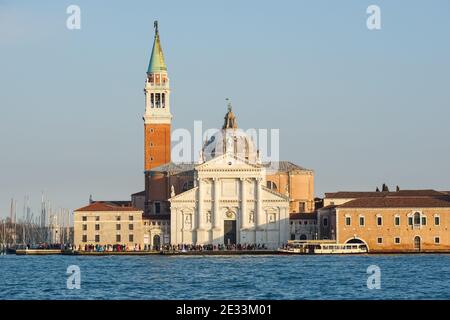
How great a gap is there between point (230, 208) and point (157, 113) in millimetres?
13823

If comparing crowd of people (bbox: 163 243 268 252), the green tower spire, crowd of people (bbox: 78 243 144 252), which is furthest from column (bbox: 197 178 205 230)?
the green tower spire

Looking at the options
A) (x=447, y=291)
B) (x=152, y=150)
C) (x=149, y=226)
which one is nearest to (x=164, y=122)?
(x=152, y=150)

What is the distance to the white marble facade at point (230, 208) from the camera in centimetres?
8775

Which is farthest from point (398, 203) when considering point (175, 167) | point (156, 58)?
point (156, 58)

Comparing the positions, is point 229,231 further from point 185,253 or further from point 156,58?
point 156,58

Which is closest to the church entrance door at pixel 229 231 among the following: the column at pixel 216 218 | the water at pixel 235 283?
the column at pixel 216 218

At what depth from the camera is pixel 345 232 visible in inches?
3300

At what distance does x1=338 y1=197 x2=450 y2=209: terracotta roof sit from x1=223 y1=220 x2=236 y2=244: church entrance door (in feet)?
31.4

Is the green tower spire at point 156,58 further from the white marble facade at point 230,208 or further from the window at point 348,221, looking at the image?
the window at point 348,221

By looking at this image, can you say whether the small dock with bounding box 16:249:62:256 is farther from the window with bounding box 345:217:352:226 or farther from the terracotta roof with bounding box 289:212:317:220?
the window with bounding box 345:217:352:226

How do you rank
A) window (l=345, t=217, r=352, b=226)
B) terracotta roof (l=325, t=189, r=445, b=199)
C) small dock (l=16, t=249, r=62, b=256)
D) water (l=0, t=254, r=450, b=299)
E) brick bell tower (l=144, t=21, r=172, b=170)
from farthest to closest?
brick bell tower (l=144, t=21, r=172, b=170)
small dock (l=16, t=249, r=62, b=256)
terracotta roof (l=325, t=189, r=445, b=199)
window (l=345, t=217, r=352, b=226)
water (l=0, t=254, r=450, b=299)

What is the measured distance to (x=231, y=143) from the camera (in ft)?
303

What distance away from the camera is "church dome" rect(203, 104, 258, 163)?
92625mm
